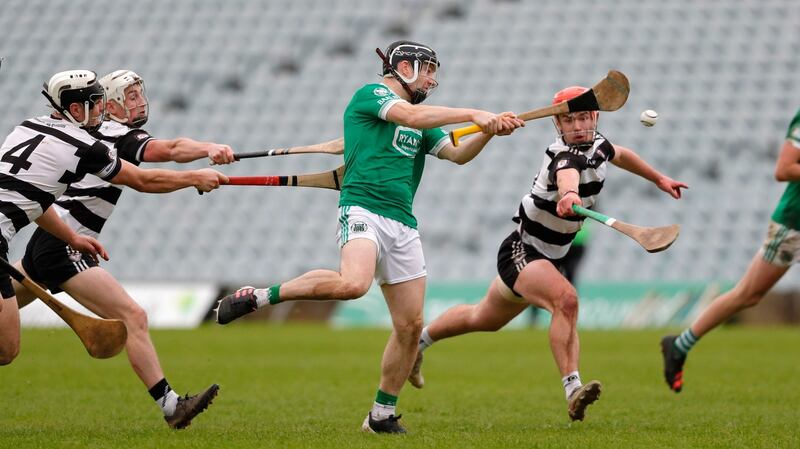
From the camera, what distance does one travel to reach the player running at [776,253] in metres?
7.01

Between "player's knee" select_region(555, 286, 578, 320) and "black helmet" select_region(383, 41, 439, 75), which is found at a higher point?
"black helmet" select_region(383, 41, 439, 75)

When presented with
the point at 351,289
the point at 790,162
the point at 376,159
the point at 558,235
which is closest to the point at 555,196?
the point at 558,235

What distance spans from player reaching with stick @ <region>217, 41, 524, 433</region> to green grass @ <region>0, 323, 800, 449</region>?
498 mm

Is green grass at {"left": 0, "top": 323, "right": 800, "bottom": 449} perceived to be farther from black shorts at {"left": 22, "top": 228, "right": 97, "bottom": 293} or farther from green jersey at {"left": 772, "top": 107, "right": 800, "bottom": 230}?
green jersey at {"left": 772, "top": 107, "right": 800, "bottom": 230}

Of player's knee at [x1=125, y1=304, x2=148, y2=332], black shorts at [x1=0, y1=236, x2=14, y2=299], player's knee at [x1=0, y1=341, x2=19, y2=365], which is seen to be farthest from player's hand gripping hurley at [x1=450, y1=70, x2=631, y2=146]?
player's knee at [x1=0, y1=341, x2=19, y2=365]

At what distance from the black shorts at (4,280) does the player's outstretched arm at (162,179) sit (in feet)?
2.23

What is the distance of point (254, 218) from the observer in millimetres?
→ 23125

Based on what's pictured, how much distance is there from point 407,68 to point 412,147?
0.47m

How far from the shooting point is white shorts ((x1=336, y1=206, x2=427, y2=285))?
644cm

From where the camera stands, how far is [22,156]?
6.15 meters

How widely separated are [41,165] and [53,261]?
890mm

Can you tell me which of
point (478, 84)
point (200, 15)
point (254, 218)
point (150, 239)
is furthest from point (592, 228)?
point (200, 15)

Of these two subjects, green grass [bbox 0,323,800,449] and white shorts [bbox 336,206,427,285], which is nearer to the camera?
green grass [bbox 0,323,800,449]

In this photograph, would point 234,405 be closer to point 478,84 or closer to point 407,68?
point 407,68
